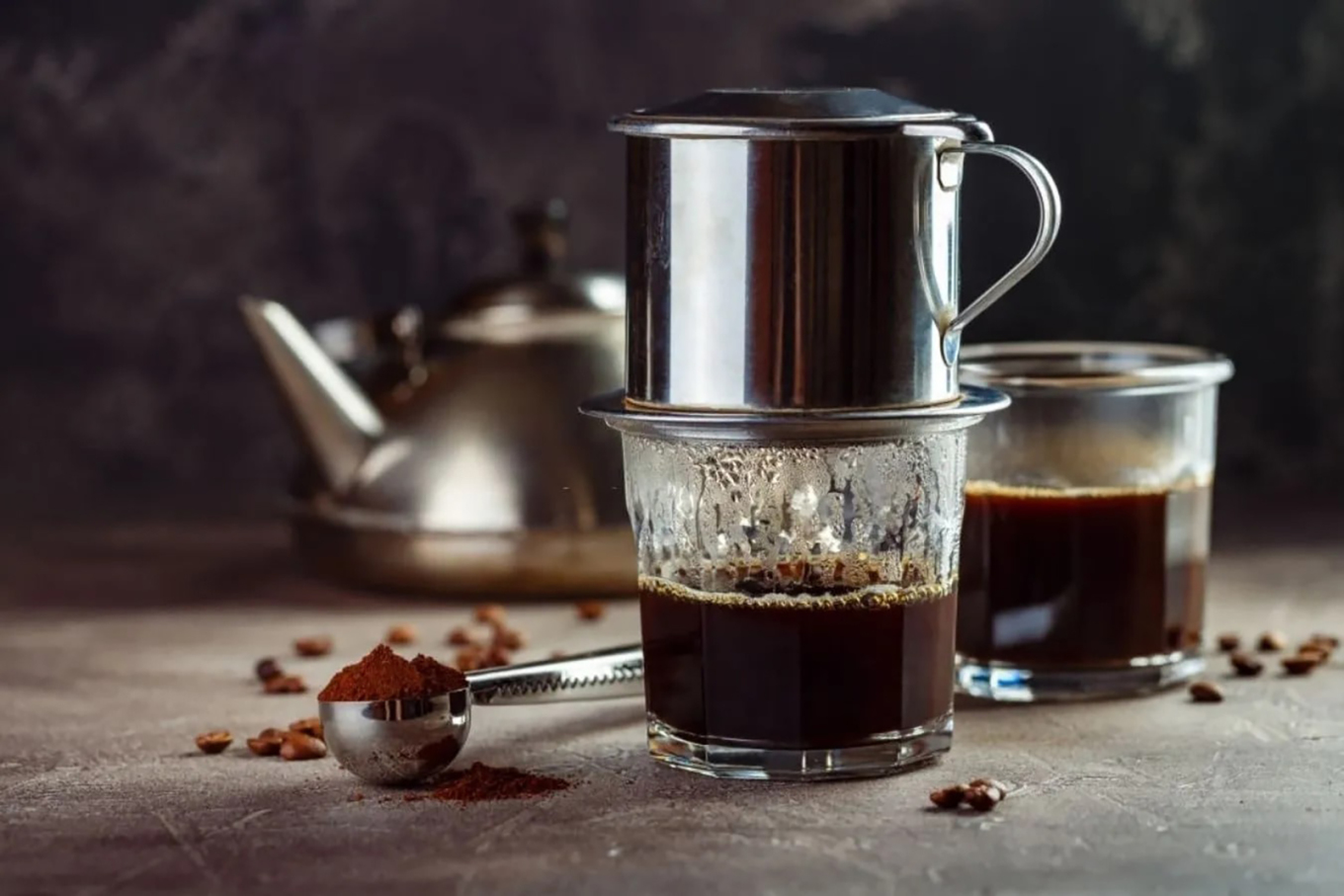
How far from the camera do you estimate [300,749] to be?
1288 millimetres

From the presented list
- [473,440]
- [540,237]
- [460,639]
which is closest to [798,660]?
[460,639]

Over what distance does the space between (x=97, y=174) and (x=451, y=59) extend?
1.42 feet

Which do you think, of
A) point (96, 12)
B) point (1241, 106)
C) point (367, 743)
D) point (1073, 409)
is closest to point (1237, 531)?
point (1241, 106)

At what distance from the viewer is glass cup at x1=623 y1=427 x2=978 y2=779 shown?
3.89 ft

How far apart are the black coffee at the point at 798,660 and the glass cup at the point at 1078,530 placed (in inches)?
7.3

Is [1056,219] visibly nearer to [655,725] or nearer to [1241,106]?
[655,725]

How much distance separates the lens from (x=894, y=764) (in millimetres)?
1230

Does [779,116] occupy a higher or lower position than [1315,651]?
higher

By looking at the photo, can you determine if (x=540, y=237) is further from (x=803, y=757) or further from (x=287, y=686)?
(x=803, y=757)

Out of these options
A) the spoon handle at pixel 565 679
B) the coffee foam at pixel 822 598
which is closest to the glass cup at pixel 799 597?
the coffee foam at pixel 822 598

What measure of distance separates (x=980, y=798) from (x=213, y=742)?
0.49 meters

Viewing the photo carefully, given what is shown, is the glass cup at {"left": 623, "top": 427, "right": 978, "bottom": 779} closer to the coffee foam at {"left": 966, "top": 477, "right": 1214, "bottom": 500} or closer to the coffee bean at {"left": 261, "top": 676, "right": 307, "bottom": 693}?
the coffee foam at {"left": 966, "top": 477, "right": 1214, "bottom": 500}

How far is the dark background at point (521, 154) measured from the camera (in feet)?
7.67

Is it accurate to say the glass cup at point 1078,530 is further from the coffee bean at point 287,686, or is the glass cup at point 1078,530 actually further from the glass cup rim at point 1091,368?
the coffee bean at point 287,686
